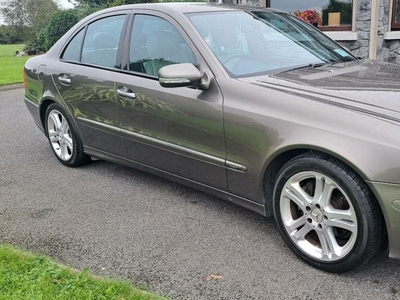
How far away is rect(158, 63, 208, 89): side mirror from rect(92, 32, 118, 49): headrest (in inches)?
43.2

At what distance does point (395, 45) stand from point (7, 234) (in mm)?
7194

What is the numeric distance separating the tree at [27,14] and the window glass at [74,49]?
26969mm

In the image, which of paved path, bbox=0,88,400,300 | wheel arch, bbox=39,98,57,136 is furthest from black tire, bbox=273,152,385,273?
wheel arch, bbox=39,98,57,136

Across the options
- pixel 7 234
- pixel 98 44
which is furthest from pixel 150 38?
pixel 7 234

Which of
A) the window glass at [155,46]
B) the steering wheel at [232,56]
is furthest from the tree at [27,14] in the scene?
the steering wheel at [232,56]

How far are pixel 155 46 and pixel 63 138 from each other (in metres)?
1.69

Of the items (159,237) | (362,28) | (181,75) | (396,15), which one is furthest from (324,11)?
(159,237)

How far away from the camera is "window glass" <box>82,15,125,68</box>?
403 cm

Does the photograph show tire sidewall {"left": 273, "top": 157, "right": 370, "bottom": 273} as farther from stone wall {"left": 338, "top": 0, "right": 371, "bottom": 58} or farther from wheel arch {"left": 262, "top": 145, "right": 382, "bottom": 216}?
stone wall {"left": 338, "top": 0, "right": 371, "bottom": 58}

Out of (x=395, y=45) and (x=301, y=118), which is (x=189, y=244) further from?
(x=395, y=45)

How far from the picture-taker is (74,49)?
452 cm

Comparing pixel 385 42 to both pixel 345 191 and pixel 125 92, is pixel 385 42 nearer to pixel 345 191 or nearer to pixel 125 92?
pixel 125 92

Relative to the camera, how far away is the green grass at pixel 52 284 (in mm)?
2512

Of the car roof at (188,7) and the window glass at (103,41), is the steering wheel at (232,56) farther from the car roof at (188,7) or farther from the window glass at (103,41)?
the window glass at (103,41)
